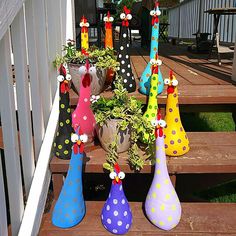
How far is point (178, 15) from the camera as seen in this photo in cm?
908

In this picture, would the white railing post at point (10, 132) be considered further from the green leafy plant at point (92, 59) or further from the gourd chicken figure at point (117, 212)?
the green leafy plant at point (92, 59)

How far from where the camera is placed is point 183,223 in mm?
1249

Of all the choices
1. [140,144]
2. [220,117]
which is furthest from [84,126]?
[220,117]

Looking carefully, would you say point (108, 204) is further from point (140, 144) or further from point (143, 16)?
point (143, 16)

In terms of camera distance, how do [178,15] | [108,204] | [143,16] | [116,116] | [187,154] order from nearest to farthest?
[108,204], [116,116], [187,154], [143,16], [178,15]

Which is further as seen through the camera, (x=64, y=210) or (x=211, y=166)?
(x=211, y=166)

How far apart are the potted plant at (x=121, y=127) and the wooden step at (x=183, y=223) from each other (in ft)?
0.72

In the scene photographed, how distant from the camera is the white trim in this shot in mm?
1171

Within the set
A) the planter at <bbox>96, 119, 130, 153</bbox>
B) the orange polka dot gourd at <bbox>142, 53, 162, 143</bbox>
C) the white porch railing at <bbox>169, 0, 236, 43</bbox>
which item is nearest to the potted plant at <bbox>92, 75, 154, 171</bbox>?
the planter at <bbox>96, 119, 130, 153</bbox>

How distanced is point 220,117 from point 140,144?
7.58 feet

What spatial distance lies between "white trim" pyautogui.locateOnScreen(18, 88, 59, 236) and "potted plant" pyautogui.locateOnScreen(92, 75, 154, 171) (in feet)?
0.87

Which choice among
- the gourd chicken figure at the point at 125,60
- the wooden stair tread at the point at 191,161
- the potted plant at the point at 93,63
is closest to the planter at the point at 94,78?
the potted plant at the point at 93,63

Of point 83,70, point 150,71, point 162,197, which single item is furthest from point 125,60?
point 162,197

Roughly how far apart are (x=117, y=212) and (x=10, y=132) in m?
0.50
